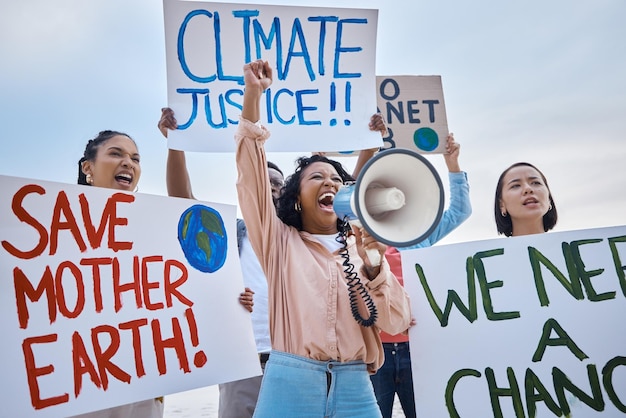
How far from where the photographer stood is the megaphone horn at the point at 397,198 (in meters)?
1.76

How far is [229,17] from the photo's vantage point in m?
3.01

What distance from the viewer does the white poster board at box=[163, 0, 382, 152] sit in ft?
9.52

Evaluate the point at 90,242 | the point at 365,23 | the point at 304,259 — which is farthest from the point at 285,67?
the point at 90,242

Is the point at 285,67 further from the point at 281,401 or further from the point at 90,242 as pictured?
the point at 281,401

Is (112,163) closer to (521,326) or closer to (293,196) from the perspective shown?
(293,196)

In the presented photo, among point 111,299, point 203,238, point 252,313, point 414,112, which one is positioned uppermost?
point 414,112

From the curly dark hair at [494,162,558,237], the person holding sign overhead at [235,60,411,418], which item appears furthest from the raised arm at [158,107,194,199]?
the curly dark hair at [494,162,558,237]

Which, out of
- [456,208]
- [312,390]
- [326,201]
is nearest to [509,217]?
[456,208]

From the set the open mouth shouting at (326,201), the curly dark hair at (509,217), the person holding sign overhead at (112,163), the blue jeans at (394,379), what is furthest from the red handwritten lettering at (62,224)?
the curly dark hair at (509,217)

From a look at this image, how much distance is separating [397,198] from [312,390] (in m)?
Answer: 0.75

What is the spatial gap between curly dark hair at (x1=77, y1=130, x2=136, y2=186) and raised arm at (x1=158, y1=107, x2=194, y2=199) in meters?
0.19

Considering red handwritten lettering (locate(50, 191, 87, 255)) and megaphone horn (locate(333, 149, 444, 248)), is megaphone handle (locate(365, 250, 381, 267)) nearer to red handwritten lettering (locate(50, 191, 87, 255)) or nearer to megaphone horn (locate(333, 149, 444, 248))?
megaphone horn (locate(333, 149, 444, 248))

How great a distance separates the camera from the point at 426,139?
3611 mm

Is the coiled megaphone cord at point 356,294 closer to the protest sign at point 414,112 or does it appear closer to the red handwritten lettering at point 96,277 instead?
the red handwritten lettering at point 96,277
